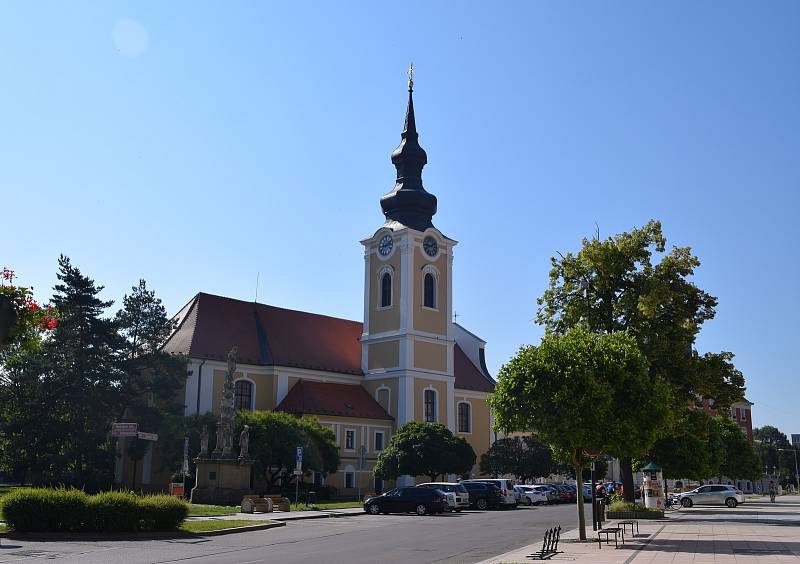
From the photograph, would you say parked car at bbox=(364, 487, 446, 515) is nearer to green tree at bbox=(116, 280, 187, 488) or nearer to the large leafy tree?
the large leafy tree

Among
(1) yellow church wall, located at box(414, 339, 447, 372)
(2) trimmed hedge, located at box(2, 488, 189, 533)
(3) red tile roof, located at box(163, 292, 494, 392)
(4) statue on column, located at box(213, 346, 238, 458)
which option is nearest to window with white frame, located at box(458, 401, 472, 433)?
(3) red tile roof, located at box(163, 292, 494, 392)

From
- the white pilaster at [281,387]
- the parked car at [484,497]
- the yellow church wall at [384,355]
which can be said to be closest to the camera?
the parked car at [484,497]

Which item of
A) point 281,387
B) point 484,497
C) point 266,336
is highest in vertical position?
point 266,336

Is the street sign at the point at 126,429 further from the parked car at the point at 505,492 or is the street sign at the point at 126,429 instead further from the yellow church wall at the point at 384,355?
the yellow church wall at the point at 384,355

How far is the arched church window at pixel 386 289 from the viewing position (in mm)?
63656

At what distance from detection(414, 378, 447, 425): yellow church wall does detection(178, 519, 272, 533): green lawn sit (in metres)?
33.6

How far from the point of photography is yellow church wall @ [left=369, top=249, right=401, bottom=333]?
6262 centimetres

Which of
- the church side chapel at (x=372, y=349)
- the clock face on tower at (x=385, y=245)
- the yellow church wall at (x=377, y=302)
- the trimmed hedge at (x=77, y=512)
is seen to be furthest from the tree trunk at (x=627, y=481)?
the clock face on tower at (x=385, y=245)

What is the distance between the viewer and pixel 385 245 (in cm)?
6391

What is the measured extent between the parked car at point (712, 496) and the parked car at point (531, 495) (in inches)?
321

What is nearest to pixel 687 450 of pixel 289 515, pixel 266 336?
pixel 289 515

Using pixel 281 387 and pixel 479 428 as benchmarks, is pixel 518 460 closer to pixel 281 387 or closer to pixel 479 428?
pixel 479 428

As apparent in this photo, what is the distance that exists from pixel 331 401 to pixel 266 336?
7.21m

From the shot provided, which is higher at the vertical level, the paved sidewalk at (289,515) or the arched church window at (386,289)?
the arched church window at (386,289)
